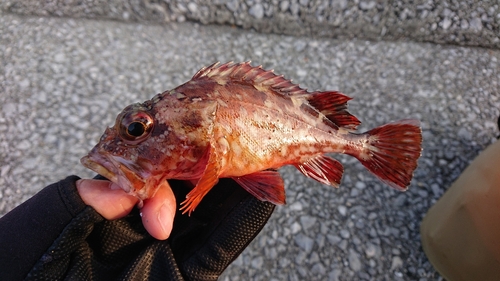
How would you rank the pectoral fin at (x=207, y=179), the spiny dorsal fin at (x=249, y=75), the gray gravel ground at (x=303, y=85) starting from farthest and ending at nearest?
the gray gravel ground at (x=303, y=85) → the spiny dorsal fin at (x=249, y=75) → the pectoral fin at (x=207, y=179)

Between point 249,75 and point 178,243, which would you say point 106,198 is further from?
point 249,75

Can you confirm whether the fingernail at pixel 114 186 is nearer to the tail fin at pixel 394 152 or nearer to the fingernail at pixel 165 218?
the fingernail at pixel 165 218

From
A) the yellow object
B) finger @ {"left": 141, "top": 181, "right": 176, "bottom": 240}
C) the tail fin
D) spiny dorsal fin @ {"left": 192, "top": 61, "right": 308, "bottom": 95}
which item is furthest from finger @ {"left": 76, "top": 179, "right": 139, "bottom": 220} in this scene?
the yellow object

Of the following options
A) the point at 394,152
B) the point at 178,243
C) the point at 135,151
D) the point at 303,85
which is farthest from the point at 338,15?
the point at 135,151

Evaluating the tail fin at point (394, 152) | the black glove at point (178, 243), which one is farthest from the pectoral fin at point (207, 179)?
the tail fin at point (394, 152)

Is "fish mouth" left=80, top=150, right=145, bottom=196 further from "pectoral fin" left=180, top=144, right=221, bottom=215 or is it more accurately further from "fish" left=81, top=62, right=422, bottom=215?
"pectoral fin" left=180, top=144, right=221, bottom=215

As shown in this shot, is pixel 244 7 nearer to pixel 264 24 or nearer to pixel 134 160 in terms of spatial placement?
pixel 264 24

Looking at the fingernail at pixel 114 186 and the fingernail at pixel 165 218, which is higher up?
the fingernail at pixel 114 186
